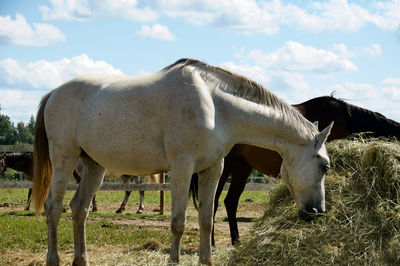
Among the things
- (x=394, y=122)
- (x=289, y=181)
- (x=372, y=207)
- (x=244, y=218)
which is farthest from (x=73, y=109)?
(x=244, y=218)

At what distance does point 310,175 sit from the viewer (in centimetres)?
511

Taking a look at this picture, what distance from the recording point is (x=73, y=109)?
5527mm

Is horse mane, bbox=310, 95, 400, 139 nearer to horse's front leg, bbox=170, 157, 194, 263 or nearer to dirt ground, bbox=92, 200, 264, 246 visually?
dirt ground, bbox=92, 200, 264, 246

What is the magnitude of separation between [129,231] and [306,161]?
167 inches

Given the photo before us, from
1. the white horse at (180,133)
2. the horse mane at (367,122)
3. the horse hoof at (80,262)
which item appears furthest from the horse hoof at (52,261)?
the horse mane at (367,122)

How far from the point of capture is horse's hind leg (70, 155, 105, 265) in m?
5.55

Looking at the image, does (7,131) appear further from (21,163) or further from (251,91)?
(251,91)

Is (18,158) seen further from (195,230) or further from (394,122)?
(394,122)

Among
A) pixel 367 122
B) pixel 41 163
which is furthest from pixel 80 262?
pixel 367 122

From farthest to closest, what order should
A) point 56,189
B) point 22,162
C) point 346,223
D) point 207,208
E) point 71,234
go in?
point 22,162 < point 71,234 < point 56,189 < point 207,208 < point 346,223

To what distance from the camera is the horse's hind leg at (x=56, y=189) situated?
18.0 ft

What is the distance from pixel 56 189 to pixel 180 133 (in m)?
1.64

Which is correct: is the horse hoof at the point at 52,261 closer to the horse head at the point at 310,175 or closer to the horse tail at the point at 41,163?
the horse tail at the point at 41,163

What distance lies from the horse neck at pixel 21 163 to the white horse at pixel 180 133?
9.72 metres
